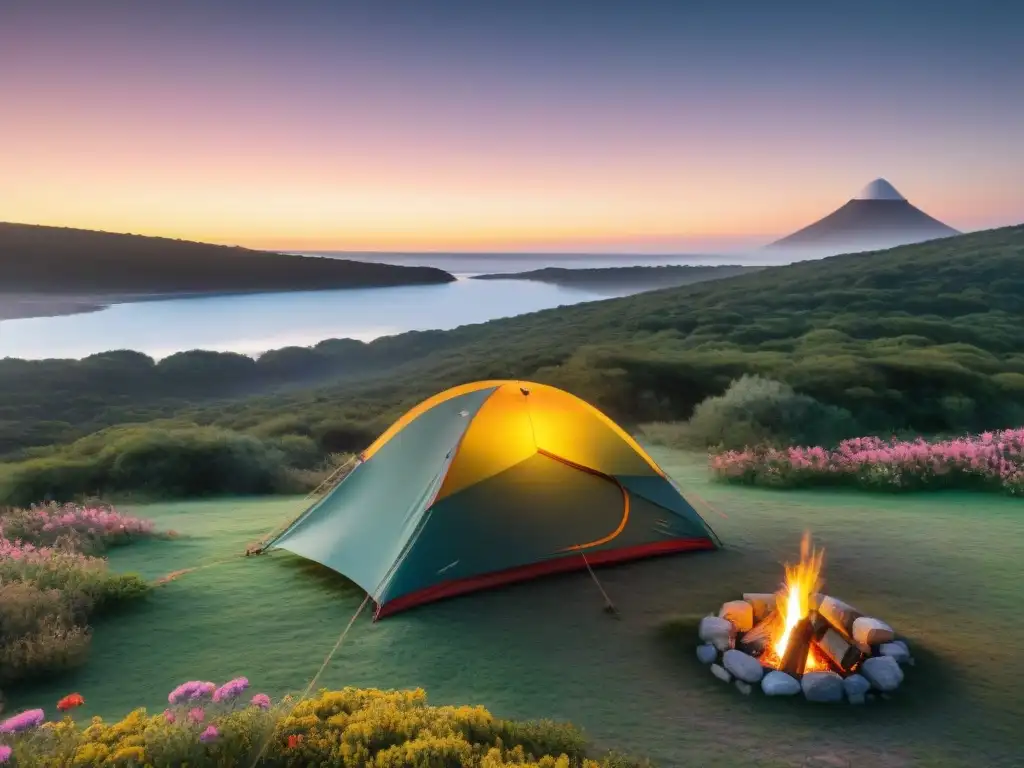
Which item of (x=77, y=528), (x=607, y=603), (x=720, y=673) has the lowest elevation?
(x=77, y=528)

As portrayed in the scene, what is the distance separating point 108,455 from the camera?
21047mm

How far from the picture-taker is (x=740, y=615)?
882 cm

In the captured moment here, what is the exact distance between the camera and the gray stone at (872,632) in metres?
8.23

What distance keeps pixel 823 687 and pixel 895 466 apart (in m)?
10.6

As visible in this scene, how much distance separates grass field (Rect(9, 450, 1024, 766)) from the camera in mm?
6836

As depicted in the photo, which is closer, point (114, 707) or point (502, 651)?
point (114, 707)

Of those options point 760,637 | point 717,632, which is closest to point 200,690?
point 717,632

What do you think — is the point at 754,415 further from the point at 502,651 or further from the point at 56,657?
the point at 56,657

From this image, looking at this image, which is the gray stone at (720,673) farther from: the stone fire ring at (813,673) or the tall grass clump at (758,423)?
the tall grass clump at (758,423)

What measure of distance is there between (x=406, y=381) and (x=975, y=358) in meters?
32.7

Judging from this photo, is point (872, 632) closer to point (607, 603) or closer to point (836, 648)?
point (836, 648)

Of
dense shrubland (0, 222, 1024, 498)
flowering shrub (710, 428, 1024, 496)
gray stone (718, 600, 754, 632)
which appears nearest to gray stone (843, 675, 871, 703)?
gray stone (718, 600, 754, 632)

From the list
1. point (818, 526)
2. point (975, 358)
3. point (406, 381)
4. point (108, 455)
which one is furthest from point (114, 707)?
point (406, 381)

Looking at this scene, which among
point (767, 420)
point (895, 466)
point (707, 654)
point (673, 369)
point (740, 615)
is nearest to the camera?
point (707, 654)
